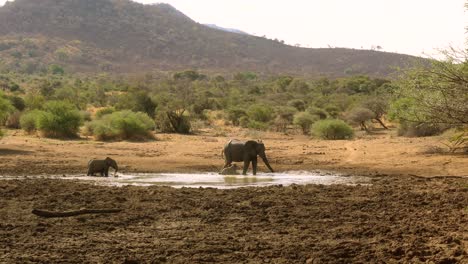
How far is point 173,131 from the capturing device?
33562 mm

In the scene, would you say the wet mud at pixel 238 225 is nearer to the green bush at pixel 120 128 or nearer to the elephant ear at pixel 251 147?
the elephant ear at pixel 251 147

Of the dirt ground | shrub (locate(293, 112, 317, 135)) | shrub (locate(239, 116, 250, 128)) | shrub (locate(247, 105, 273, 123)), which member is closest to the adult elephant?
the dirt ground

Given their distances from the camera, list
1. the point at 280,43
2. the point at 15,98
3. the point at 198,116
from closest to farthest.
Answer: the point at 15,98
the point at 198,116
the point at 280,43

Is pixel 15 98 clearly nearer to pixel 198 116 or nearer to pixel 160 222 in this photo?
pixel 198 116

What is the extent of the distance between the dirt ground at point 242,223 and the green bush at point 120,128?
364 inches

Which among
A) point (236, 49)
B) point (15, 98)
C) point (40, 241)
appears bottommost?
point (40, 241)

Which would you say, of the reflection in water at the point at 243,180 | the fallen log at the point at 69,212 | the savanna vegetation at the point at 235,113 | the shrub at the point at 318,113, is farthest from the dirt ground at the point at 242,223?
the shrub at the point at 318,113

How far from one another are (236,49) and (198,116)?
307 feet

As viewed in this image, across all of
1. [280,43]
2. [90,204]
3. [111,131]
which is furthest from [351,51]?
[90,204]

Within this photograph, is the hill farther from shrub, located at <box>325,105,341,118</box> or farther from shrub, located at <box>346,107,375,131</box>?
shrub, located at <box>346,107,375,131</box>

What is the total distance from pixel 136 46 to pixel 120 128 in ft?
319

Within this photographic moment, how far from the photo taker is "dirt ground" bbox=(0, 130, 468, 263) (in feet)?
26.0

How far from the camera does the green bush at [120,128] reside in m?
28.0

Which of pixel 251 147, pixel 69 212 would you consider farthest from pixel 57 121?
pixel 69 212
